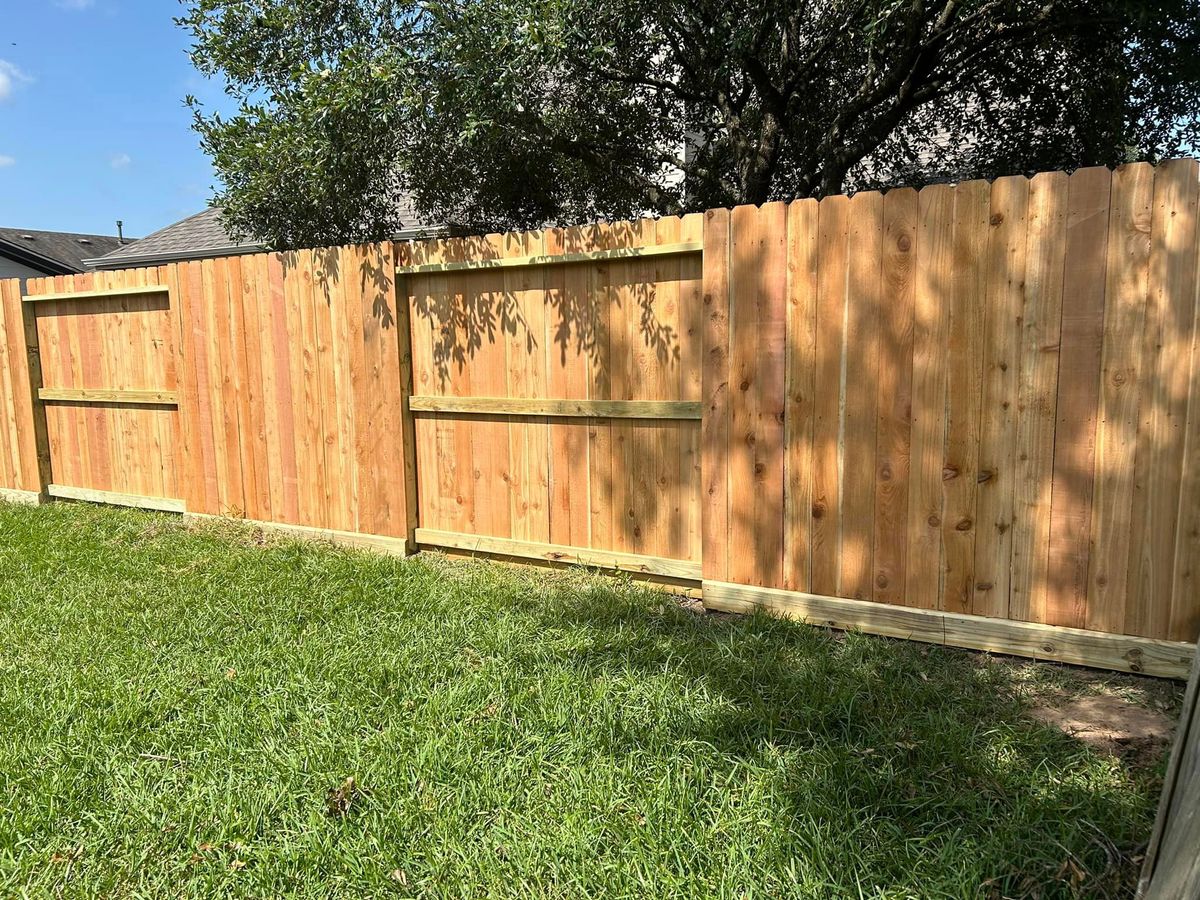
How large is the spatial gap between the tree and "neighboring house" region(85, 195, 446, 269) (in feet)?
19.2

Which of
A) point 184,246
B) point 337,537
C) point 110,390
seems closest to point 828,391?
point 337,537

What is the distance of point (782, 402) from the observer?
3641mm

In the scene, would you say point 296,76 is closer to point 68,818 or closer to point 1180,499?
point 68,818

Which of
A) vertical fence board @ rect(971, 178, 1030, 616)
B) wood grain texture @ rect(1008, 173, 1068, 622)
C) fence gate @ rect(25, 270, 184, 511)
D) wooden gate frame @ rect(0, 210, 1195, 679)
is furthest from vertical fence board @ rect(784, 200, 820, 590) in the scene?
fence gate @ rect(25, 270, 184, 511)

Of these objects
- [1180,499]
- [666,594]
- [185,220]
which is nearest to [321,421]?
[666,594]

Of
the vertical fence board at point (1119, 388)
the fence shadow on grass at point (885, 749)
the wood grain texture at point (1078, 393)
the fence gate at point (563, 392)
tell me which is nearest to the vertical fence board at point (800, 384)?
the fence shadow on grass at point (885, 749)

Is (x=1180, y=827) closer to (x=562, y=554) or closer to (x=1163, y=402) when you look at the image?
(x=1163, y=402)

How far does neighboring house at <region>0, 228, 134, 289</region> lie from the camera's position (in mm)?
20545

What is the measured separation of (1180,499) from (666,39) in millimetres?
5905

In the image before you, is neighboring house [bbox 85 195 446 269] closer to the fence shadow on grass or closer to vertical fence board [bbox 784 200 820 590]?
vertical fence board [bbox 784 200 820 590]

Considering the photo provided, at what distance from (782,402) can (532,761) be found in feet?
6.54

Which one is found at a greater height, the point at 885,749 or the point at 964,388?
the point at 964,388

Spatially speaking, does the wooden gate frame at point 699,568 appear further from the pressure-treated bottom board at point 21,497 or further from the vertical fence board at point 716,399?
the pressure-treated bottom board at point 21,497

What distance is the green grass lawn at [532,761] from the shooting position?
199cm
